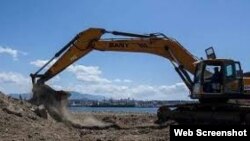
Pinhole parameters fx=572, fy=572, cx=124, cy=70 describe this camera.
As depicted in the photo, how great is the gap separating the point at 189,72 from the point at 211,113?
131 inches

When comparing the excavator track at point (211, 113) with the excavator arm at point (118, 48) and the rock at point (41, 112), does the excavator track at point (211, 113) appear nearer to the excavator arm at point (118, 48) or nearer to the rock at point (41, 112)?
the excavator arm at point (118, 48)

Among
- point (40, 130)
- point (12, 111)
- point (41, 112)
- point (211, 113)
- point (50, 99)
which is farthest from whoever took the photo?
point (50, 99)

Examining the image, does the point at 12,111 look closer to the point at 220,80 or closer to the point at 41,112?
the point at 41,112

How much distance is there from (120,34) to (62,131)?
22.2ft

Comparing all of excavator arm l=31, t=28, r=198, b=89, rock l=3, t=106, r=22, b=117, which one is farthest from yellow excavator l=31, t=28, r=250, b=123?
rock l=3, t=106, r=22, b=117

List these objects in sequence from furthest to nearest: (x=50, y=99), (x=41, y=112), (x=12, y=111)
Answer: (x=50, y=99) < (x=41, y=112) < (x=12, y=111)

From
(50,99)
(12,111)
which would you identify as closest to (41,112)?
(50,99)

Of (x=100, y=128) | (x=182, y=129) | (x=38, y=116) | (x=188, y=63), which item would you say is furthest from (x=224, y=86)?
(x=182, y=129)

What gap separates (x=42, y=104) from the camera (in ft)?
83.5

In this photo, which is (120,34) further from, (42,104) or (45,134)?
(45,134)

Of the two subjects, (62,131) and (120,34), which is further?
(120,34)

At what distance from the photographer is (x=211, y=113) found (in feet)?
75.2

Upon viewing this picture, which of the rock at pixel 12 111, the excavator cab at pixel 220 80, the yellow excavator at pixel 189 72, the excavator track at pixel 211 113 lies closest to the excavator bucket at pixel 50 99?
the yellow excavator at pixel 189 72

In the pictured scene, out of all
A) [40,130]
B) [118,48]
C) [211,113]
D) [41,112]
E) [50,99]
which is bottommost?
[40,130]
